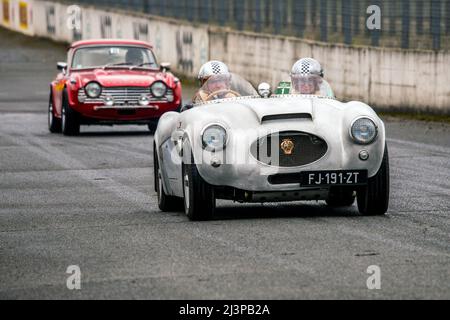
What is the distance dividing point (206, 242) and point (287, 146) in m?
1.32

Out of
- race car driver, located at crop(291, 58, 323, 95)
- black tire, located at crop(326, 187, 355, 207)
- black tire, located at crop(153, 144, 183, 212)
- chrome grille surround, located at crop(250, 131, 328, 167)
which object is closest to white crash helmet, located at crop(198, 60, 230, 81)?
race car driver, located at crop(291, 58, 323, 95)

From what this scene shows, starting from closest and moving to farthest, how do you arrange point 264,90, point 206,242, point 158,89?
point 206,242
point 264,90
point 158,89

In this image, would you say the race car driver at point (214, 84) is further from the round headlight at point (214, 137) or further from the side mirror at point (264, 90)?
the round headlight at point (214, 137)

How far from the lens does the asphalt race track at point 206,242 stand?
7.55m

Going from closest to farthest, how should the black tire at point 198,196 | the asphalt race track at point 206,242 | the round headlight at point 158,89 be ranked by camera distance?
the asphalt race track at point 206,242 < the black tire at point 198,196 < the round headlight at point 158,89

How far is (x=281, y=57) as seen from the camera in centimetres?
3080

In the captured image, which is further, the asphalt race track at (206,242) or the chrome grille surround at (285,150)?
the chrome grille surround at (285,150)

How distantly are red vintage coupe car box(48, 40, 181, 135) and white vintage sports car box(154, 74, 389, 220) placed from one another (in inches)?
456

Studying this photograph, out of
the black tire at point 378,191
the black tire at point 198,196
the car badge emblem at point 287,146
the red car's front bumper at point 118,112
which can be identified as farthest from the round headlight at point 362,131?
the red car's front bumper at point 118,112

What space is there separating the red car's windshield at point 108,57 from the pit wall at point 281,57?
443cm

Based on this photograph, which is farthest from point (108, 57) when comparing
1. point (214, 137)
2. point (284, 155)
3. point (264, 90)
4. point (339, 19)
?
point (284, 155)

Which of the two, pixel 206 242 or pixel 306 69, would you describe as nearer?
pixel 206 242

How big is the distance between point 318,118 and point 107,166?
627 centimetres

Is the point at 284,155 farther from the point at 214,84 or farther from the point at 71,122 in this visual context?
the point at 71,122
